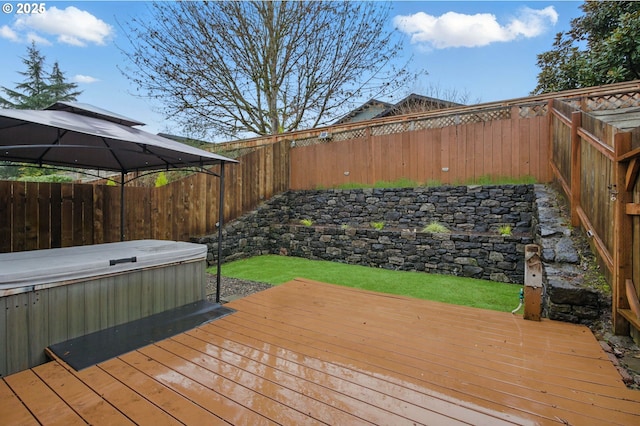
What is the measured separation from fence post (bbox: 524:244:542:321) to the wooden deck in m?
0.11

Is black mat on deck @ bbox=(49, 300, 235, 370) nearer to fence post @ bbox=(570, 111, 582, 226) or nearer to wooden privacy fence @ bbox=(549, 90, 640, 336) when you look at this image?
wooden privacy fence @ bbox=(549, 90, 640, 336)

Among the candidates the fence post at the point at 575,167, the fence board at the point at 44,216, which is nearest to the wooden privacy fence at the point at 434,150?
the fence post at the point at 575,167

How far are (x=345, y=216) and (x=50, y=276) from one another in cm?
552

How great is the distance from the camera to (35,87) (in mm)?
18953

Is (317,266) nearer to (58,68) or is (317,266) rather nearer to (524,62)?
(524,62)

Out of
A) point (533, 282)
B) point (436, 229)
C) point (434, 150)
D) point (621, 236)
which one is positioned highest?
point (434, 150)

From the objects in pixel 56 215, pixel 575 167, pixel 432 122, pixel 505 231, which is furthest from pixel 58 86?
pixel 575 167

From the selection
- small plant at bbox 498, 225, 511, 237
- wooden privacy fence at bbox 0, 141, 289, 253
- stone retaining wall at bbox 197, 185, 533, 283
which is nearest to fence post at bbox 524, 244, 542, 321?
stone retaining wall at bbox 197, 185, 533, 283

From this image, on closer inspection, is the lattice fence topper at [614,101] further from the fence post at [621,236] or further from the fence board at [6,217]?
the fence board at [6,217]

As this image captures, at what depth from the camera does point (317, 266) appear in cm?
603

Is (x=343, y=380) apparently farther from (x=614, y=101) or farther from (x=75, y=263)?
(x=614, y=101)

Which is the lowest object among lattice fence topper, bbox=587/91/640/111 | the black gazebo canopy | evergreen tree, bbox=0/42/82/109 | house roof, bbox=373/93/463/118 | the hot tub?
the hot tub

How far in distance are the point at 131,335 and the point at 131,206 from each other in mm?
3315

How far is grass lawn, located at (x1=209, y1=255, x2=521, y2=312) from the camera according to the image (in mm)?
4008
